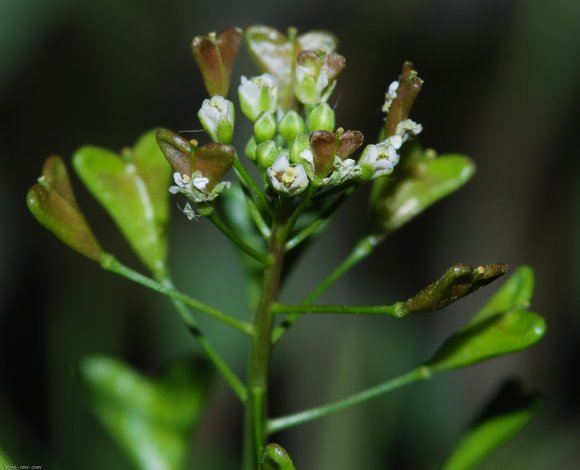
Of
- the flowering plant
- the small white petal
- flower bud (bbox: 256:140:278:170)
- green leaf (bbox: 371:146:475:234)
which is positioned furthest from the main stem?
green leaf (bbox: 371:146:475:234)

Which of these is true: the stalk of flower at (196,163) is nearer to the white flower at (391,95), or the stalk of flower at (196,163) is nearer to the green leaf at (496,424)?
the white flower at (391,95)

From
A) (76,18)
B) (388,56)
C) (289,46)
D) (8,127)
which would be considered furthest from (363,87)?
(289,46)

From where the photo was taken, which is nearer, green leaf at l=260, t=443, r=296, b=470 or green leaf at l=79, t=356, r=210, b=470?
green leaf at l=260, t=443, r=296, b=470

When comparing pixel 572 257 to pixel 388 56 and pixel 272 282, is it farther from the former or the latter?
pixel 272 282

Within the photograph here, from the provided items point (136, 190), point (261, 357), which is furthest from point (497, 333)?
point (136, 190)

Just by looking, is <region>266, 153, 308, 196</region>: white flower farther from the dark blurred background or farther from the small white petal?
the dark blurred background

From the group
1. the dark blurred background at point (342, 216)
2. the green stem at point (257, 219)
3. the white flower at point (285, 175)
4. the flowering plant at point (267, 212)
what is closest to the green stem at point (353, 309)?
the flowering plant at point (267, 212)
